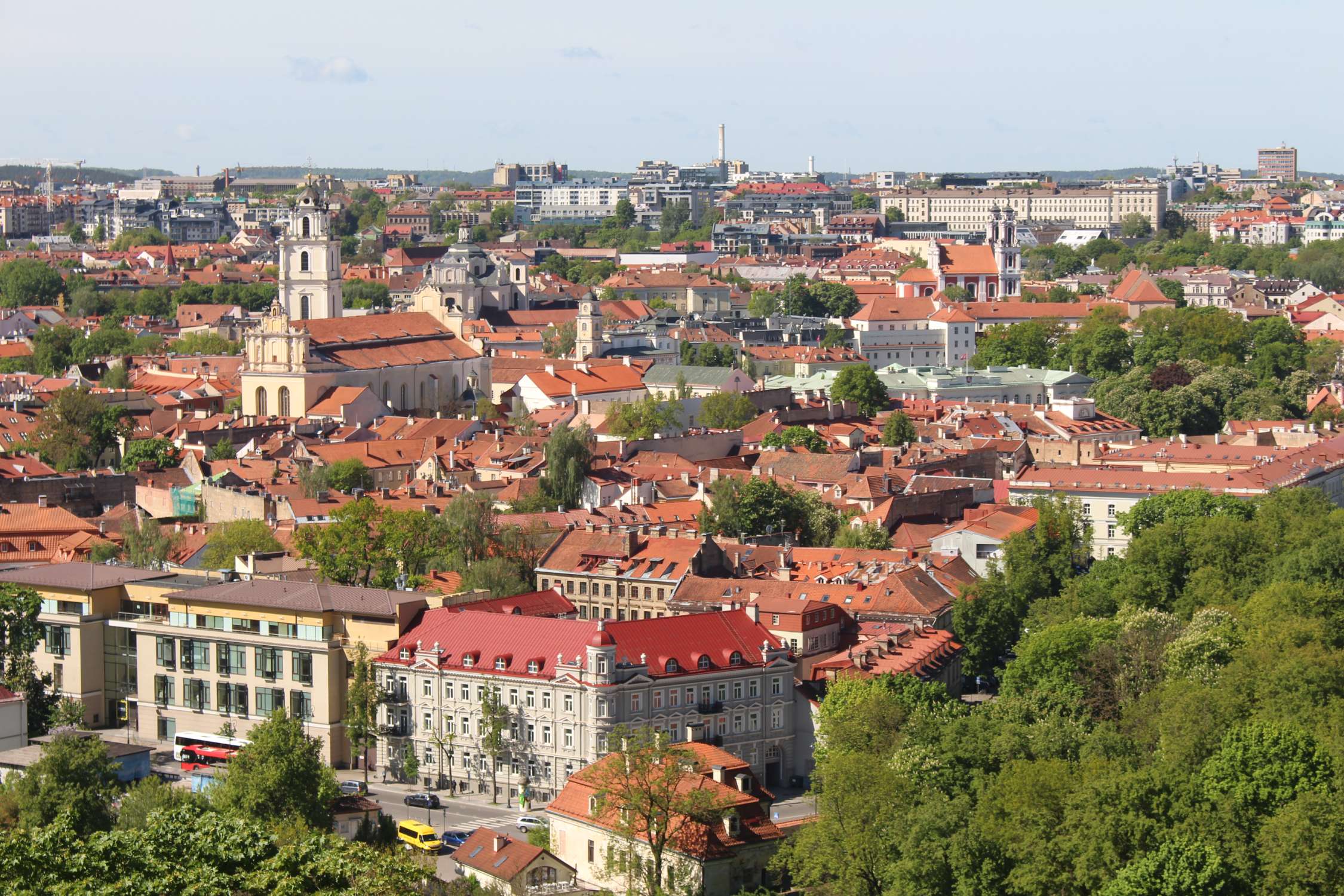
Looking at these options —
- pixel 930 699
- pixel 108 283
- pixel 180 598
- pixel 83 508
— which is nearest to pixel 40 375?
pixel 83 508

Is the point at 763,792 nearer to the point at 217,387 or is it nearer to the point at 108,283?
the point at 217,387

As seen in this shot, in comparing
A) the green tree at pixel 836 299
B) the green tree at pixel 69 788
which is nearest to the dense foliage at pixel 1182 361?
the green tree at pixel 836 299

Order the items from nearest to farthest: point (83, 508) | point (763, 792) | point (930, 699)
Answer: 1. point (763, 792)
2. point (930, 699)
3. point (83, 508)

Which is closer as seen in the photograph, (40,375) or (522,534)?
(522,534)

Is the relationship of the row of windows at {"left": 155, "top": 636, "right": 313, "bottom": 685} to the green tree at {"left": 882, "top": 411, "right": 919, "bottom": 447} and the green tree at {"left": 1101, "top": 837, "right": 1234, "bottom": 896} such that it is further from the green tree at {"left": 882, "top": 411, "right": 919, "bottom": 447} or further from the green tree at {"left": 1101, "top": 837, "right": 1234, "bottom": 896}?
the green tree at {"left": 882, "top": 411, "right": 919, "bottom": 447}

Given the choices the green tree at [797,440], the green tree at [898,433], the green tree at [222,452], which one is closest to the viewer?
the green tree at [222,452]

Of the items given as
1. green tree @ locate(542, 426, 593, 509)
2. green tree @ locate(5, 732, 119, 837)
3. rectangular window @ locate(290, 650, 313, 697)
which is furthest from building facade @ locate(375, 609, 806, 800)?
green tree @ locate(542, 426, 593, 509)

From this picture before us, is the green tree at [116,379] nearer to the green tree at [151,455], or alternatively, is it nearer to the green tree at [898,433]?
the green tree at [151,455]
